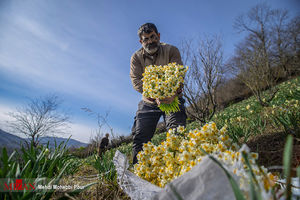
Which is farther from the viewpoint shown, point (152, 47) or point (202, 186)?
point (152, 47)

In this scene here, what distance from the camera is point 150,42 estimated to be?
3010 mm

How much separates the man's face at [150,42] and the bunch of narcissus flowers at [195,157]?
6.83ft

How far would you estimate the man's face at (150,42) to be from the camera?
301 centimetres

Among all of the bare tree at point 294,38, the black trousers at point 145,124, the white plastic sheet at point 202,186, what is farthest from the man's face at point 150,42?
the bare tree at point 294,38

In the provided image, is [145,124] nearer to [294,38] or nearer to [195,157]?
[195,157]

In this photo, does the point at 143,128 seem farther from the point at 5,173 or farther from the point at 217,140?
the point at 5,173

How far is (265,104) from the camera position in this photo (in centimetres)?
588

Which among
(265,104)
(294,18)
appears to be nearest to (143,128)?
(265,104)

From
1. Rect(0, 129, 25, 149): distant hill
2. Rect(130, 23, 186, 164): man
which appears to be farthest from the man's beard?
Rect(0, 129, 25, 149): distant hill

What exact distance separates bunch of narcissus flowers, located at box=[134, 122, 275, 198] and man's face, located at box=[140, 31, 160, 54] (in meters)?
2.08

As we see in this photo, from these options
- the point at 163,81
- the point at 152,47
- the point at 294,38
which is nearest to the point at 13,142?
the point at 163,81

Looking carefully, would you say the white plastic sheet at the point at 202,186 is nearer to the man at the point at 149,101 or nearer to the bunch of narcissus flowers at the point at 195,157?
the bunch of narcissus flowers at the point at 195,157

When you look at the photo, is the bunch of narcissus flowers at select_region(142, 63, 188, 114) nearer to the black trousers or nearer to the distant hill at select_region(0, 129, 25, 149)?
the black trousers

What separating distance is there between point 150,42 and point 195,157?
2.51 m
